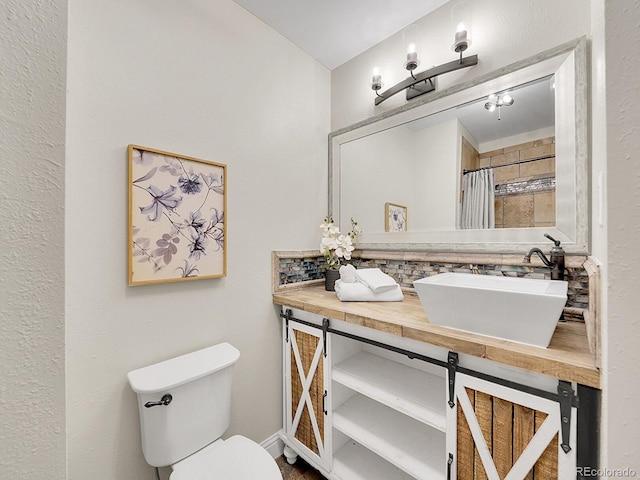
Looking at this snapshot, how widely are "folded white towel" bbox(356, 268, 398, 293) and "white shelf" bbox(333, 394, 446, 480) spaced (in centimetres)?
63

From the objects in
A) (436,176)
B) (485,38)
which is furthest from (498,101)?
(436,176)

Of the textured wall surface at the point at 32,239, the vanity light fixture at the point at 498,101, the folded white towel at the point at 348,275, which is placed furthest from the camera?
the folded white towel at the point at 348,275

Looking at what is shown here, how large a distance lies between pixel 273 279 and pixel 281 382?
2.13ft

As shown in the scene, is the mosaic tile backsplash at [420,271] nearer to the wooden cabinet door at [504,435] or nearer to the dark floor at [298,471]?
the wooden cabinet door at [504,435]

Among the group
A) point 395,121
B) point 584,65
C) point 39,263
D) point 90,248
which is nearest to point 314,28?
point 395,121

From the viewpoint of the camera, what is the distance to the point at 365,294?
138cm

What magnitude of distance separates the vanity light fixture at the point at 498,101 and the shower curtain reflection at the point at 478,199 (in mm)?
288

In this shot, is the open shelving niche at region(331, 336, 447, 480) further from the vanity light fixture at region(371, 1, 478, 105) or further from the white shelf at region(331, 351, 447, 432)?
the vanity light fixture at region(371, 1, 478, 105)

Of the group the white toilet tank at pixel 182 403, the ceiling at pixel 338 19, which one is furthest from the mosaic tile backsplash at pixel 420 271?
the ceiling at pixel 338 19

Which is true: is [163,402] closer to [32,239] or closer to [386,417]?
[32,239]

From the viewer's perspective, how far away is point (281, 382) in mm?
1635

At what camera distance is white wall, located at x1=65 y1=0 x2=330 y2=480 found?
3.17ft

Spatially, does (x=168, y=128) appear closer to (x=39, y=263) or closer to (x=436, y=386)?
(x=39, y=263)

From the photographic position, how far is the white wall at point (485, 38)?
3.54 feet
